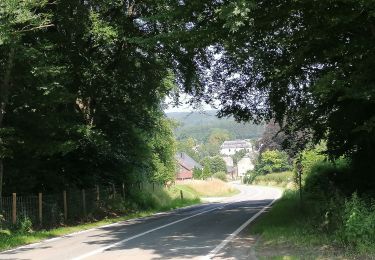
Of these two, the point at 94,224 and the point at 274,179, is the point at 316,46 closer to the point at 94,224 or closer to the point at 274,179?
the point at 94,224

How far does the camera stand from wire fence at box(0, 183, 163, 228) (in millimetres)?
18047

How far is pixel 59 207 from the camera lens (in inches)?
866

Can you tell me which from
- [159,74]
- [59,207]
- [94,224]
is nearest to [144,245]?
[94,224]

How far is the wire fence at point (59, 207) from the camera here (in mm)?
18047

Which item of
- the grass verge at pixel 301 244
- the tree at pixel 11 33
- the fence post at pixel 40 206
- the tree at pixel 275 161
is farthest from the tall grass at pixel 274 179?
the grass verge at pixel 301 244

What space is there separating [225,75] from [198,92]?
1.97 m

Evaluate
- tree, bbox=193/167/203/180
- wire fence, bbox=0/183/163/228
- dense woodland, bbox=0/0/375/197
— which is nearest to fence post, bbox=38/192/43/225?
wire fence, bbox=0/183/163/228

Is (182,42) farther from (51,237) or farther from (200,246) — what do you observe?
(51,237)

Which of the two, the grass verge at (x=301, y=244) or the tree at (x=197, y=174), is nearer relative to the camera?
the grass verge at (x=301, y=244)

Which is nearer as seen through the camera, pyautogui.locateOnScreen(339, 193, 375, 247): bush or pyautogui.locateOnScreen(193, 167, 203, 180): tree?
pyautogui.locateOnScreen(339, 193, 375, 247): bush

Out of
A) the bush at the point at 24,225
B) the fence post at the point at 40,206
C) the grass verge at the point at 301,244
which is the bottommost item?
the grass verge at the point at 301,244

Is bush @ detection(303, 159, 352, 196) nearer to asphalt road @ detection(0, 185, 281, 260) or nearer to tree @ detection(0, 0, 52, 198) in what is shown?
asphalt road @ detection(0, 185, 281, 260)

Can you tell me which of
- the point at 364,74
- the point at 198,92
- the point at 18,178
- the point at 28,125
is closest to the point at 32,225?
the point at 18,178

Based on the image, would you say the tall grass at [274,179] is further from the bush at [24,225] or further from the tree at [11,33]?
the tree at [11,33]
